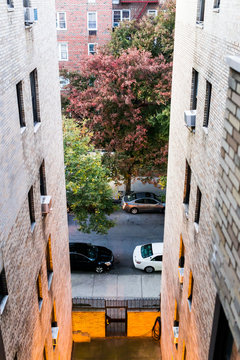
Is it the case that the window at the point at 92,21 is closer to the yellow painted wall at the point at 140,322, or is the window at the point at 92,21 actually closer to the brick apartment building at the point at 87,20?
the brick apartment building at the point at 87,20

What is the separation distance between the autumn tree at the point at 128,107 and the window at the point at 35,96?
40.7ft

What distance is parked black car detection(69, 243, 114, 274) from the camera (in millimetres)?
22641

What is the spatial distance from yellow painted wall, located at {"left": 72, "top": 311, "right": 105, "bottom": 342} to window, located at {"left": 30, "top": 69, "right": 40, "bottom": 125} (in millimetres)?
10662

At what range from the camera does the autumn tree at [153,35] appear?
25734 mm

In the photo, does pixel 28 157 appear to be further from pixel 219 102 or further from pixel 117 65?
pixel 117 65

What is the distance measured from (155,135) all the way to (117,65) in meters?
5.24

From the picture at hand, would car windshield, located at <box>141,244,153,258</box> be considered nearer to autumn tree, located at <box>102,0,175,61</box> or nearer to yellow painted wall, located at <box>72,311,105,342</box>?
yellow painted wall, located at <box>72,311,105,342</box>

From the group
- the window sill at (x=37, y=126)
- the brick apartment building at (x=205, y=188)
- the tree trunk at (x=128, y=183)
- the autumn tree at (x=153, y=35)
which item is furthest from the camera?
the tree trunk at (x=128, y=183)

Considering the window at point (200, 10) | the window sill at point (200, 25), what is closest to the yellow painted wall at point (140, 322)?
the window sill at point (200, 25)

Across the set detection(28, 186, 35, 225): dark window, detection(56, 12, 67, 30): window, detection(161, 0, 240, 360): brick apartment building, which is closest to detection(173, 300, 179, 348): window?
detection(161, 0, 240, 360): brick apartment building

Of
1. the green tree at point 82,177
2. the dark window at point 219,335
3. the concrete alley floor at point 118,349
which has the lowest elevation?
the concrete alley floor at point 118,349

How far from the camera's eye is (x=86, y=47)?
109 feet

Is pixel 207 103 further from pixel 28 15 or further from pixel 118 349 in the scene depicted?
pixel 118 349

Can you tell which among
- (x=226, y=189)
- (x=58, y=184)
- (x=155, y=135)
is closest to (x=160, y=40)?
(x=155, y=135)
